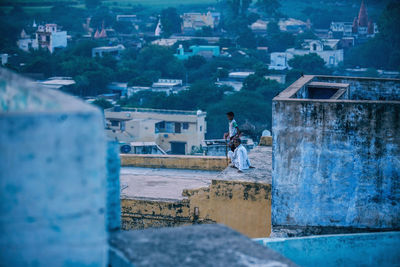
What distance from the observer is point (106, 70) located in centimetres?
4809

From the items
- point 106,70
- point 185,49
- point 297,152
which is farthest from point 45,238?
point 185,49

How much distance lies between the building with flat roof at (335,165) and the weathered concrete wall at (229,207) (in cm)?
69

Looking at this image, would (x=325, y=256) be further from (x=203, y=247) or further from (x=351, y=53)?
(x=351, y=53)

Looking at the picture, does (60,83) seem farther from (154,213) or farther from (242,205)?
(242,205)

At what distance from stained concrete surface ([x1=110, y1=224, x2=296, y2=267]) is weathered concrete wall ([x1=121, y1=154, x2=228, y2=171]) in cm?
708

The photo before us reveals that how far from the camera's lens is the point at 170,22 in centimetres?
8075

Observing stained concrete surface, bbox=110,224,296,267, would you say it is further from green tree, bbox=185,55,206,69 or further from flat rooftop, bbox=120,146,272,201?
green tree, bbox=185,55,206,69

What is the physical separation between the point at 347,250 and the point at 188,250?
2044 mm

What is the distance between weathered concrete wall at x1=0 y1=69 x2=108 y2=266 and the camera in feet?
7.49

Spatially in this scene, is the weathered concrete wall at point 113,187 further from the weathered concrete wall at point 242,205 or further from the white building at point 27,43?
the white building at point 27,43

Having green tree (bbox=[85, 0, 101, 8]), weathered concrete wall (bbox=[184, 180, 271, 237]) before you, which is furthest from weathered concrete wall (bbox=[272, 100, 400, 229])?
green tree (bbox=[85, 0, 101, 8])

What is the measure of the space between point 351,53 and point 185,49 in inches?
676

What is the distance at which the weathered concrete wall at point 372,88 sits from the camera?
8297 mm

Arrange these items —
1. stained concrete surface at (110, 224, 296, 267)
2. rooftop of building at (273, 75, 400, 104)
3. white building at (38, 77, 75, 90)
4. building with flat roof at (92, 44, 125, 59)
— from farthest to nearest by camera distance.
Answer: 1. building with flat roof at (92, 44, 125, 59)
2. white building at (38, 77, 75, 90)
3. rooftop of building at (273, 75, 400, 104)
4. stained concrete surface at (110, 224, 296, 267)
